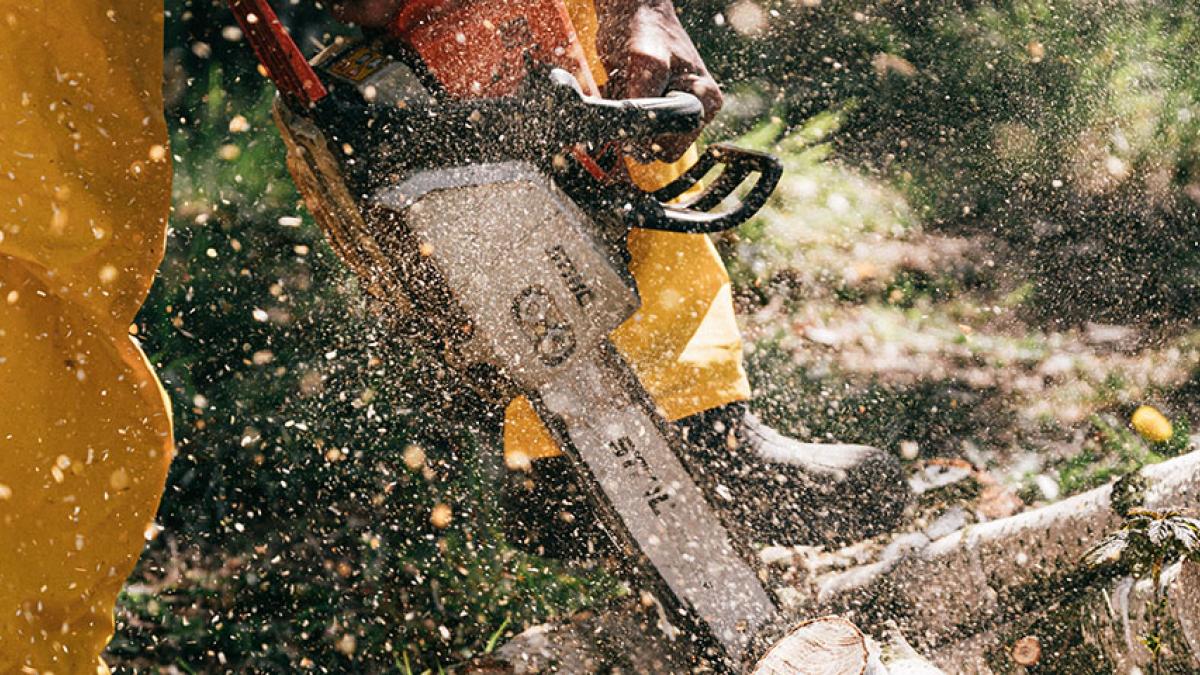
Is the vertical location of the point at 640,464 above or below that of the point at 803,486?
above

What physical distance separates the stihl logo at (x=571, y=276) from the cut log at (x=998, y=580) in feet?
3.01

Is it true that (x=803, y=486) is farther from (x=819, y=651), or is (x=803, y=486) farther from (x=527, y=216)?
(x=527, y=216)

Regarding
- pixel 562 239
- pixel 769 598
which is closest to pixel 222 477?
pixel 562 239

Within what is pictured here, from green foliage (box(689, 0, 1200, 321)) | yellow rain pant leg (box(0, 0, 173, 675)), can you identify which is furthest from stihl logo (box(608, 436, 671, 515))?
green foliage (box(689, 0, 1200, 321))

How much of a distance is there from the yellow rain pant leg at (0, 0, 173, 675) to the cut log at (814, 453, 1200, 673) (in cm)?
147

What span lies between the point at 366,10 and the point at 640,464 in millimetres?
1005

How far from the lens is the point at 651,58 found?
171cm

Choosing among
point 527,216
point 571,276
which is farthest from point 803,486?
point 527,216

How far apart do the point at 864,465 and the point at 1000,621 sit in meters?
0.51

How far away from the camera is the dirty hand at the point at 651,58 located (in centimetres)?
171

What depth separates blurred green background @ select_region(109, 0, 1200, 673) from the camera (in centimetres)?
231

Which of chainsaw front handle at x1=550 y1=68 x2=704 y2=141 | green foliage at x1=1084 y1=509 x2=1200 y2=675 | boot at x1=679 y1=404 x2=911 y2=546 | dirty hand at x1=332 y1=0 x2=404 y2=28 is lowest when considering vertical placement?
boot at x1=679 y1=404 x2=911 y2=546

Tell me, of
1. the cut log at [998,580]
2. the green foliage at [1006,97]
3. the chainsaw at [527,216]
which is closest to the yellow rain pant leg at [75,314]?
the chainsaw at [527,216]

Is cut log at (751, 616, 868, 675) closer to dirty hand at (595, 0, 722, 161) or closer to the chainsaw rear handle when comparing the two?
the chainsaw rear handle
